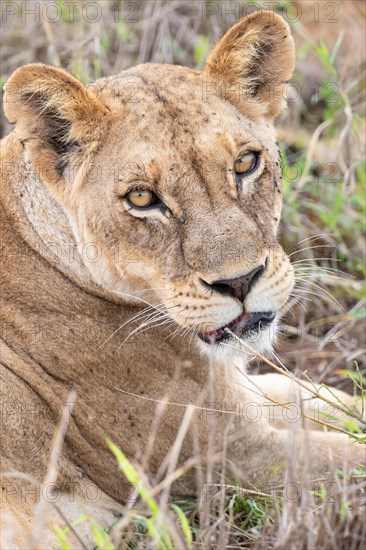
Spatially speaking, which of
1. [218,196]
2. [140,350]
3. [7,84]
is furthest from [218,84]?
[140,350]

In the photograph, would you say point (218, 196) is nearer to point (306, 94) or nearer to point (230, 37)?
point (230, 37)

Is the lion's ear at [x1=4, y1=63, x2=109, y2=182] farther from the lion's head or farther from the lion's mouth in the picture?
the lion's mouth

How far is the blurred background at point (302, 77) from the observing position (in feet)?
19.7

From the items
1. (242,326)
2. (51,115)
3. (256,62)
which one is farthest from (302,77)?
(242,326)

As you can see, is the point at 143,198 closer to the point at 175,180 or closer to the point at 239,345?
the point at 175,180

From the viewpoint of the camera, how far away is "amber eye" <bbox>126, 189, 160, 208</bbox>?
383cm

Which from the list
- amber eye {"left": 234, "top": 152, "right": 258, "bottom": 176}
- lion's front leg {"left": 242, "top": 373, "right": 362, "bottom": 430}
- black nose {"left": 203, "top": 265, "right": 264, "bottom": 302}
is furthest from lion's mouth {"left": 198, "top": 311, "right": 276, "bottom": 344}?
lion's front leg {"left": 242, "top": 373, "right": 362, "bottom": 430}

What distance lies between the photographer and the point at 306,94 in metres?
7.83

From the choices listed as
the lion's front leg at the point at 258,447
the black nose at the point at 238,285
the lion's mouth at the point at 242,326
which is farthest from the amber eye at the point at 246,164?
the lion's front leg at the point at 258,447

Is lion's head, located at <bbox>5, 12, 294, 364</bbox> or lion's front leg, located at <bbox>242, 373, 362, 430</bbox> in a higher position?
lion's head, located at <bbox>5, 12, 294, 364</bbox>

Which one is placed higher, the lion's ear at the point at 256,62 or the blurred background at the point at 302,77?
the lion's ear at the point at 256,62

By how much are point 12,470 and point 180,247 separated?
1.13 meters

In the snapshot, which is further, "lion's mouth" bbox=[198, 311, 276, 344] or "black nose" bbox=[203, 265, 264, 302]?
"lion's mouth" bbox=[198, 311, 276, 344]

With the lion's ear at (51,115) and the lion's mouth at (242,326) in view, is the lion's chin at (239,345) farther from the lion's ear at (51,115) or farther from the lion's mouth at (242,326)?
the lion's ear at (51,115)
